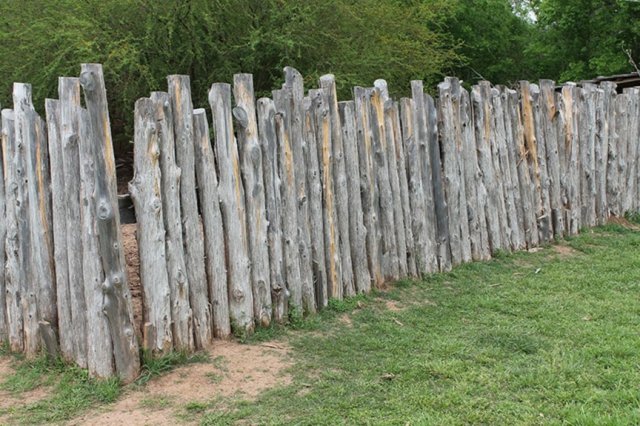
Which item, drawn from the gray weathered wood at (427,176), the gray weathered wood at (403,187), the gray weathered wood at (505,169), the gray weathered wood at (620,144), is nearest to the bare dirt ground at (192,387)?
the gray weathered wood at (403,187)

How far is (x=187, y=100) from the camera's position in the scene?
461 centimetres

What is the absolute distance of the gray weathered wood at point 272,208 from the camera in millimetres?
5105

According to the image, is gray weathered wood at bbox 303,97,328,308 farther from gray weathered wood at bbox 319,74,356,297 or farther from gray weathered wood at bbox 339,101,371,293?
gray weathered wood at bbox 339,101,371,293

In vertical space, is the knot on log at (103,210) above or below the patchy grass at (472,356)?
above

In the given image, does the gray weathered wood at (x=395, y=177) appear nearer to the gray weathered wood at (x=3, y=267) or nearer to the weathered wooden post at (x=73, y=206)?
the weathered wooden post at (x=73, y=206)

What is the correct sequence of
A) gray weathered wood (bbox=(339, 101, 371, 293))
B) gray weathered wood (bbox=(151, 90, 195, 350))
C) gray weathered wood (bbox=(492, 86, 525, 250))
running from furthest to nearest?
gray weathered wood (bbox=(492, 86, 525, 250)) < gray weathered wood (bbox=(339, 101, 371, 293)) < gray weathered wood (bbox=(151, 90, 195, 350))

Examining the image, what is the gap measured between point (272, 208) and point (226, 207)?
1.44 feet

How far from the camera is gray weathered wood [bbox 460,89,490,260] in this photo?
7164mm

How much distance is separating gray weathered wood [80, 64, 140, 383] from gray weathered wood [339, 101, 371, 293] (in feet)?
7.37

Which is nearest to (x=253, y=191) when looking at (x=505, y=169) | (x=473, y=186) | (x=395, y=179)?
(x=395, y=179)

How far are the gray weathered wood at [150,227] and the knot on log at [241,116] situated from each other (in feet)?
2.40

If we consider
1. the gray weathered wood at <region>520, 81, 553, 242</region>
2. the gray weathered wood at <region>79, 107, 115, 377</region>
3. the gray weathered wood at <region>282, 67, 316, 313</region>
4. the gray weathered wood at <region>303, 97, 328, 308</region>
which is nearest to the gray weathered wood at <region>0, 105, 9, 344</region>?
the gray weathered wood at <region>79, 107, 115, 377</region>

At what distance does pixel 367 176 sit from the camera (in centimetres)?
608

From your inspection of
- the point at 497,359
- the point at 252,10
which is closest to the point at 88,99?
the point at 497,359
